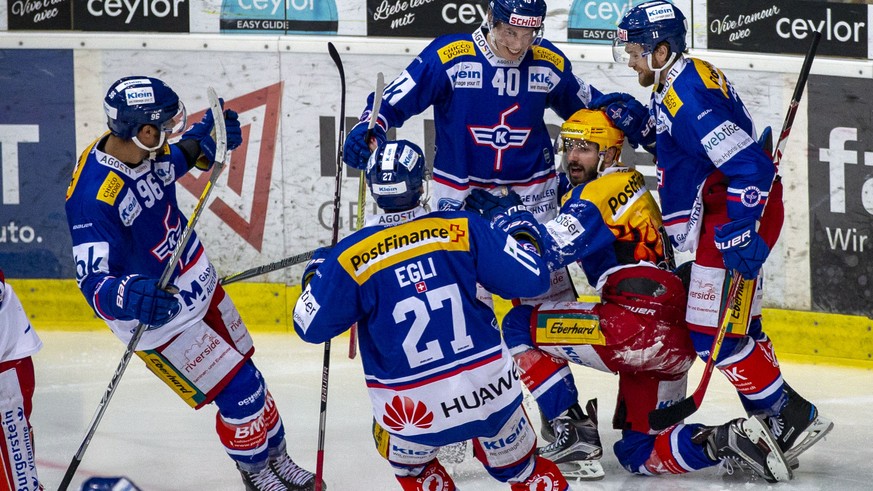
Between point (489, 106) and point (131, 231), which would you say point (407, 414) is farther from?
point (489, 106)

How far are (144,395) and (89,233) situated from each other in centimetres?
213

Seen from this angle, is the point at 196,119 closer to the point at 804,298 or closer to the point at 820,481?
the point at 804,298

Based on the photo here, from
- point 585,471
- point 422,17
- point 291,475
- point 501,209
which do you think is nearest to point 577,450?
point 585,471

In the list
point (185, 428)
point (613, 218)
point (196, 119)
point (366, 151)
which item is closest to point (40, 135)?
point (196, 119)

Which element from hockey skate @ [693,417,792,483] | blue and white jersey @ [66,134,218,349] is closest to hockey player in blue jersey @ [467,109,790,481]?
hockey skate @ [693,417,792,483]

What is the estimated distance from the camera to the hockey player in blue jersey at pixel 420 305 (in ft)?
11.8

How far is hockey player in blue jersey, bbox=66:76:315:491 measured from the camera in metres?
4.15

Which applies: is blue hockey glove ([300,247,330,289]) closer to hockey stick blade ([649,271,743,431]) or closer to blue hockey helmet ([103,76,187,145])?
blue hockey helmet ([103,76,187,145])

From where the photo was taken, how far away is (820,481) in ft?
15.4

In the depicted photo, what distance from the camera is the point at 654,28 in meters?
4.55

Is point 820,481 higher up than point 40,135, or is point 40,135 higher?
point 40,135

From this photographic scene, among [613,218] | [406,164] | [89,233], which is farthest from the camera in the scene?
[613,218]

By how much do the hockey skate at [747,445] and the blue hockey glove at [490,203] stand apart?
114 cm

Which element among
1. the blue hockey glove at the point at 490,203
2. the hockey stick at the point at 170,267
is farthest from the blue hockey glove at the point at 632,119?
the hockey stick at the point at 170,267
